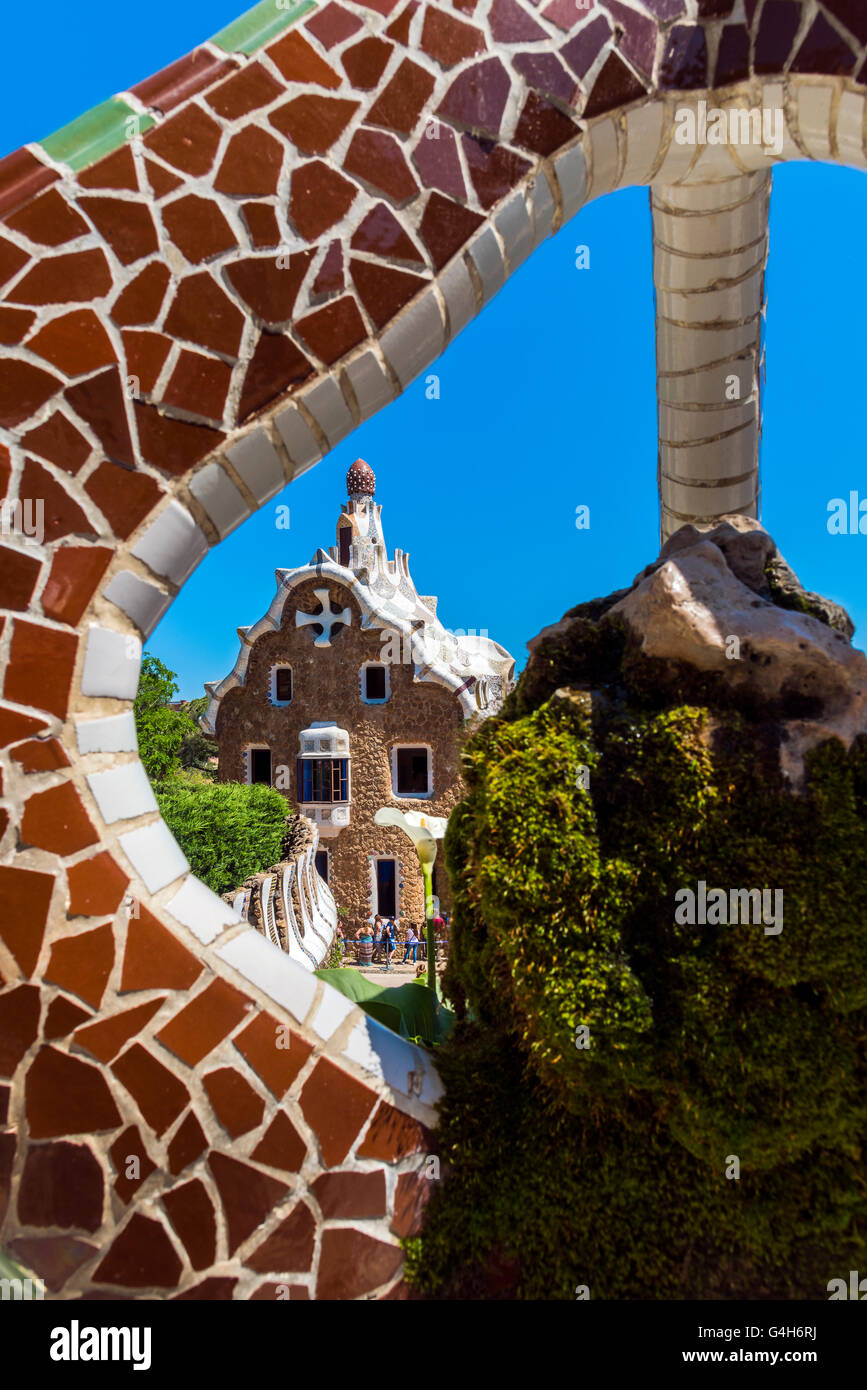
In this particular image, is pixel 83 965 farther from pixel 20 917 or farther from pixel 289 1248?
pixel 289 1248

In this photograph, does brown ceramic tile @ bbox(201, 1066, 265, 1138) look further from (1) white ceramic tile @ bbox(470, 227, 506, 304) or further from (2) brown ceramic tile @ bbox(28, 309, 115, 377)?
(1) white ceramic tile @ bbox(470, 227, 506, 304)

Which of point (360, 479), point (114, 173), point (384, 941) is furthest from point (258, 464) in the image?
point (360, 479)

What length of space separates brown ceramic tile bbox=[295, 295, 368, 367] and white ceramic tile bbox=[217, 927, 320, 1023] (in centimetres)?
190

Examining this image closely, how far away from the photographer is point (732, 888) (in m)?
2.14

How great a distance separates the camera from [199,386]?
2369mm

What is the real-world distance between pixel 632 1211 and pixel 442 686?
14492mm

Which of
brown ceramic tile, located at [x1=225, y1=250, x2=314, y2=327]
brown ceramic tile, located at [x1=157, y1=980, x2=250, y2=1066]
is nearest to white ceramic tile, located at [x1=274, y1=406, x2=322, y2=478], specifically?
brown ceramic tile, located at [x1=225, y1=250, x2=314, y2=327]

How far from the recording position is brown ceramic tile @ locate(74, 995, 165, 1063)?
2.19m

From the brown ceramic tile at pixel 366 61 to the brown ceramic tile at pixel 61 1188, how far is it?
11.6 ft

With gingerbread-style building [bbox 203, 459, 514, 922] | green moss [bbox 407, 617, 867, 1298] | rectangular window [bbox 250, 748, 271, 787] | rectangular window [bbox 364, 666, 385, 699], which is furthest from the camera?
rectangular window [bbox 250, 748, 271, 787]

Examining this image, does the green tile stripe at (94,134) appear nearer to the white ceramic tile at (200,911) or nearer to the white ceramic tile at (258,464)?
A: the white ceramic tile at (258,464)

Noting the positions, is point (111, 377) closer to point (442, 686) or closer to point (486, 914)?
point (486, 914)

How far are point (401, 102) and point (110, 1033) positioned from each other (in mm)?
3180

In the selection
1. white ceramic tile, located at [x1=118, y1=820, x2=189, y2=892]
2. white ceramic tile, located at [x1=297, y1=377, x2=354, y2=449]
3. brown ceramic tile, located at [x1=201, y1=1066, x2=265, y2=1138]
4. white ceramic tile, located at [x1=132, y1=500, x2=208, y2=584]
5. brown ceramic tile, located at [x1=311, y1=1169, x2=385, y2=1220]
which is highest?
white ceramic tile, located at [x1=297, y1=377, x2=354, y2=449]
